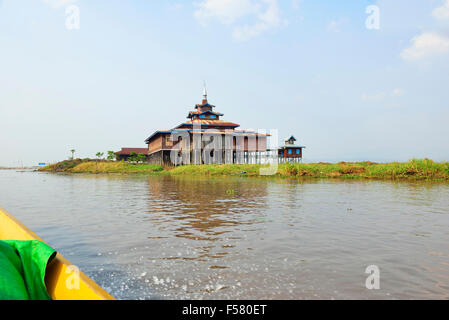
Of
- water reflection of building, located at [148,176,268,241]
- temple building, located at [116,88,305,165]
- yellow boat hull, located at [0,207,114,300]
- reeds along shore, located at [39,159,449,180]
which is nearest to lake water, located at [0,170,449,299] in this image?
water reflection of building, located at [148,176,268,241]

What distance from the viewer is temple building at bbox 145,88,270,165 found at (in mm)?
39263

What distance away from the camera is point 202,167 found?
32.2m

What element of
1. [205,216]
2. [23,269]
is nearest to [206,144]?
[205,216]

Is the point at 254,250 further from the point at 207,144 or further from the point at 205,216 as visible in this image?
the point at 207,144

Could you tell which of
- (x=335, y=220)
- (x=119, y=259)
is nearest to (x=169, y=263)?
(x=119, y=259)

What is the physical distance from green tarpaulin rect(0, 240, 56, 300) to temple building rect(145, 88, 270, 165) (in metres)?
36.1

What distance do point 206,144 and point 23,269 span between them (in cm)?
3706

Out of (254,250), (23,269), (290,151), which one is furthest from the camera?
(290,151)

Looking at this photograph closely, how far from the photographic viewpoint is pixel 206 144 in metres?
39.4

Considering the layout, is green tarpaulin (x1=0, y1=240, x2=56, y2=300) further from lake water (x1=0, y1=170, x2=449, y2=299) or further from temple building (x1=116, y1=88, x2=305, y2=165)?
temple building (x1=116, y1=88, x2=305, y2=165)

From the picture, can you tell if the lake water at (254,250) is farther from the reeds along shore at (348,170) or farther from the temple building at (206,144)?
the temple building at (206,144)

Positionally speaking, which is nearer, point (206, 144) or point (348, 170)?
point (348, 170)

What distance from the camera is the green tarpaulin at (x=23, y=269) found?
2071mm

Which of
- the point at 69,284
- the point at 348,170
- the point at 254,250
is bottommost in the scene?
the point at 254,250
